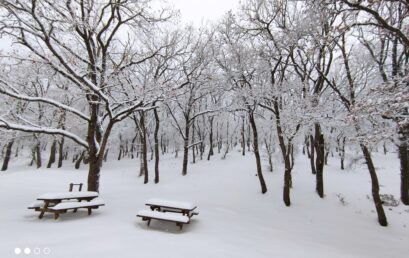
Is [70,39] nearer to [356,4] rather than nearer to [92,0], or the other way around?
[92,0]

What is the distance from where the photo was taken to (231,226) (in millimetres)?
9430

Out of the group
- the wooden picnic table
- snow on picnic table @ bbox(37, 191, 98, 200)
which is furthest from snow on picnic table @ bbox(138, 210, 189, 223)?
snow on picnic table @ bbox(37, 191, 98, 200)

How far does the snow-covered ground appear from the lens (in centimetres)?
611

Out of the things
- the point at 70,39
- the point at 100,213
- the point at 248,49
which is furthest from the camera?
the point at 248,49

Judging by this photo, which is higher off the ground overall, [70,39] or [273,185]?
[70,39]

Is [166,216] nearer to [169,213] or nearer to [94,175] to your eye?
[169,213]

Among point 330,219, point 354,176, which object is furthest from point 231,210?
point 354,176

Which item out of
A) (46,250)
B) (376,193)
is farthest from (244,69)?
(46,250)

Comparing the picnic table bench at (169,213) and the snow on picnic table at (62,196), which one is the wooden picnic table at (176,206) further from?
the snow on picnic table at (62,196)

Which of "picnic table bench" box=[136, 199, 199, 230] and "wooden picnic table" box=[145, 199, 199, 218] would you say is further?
"wooden picnic table" box=[145, 199, 199, 218]

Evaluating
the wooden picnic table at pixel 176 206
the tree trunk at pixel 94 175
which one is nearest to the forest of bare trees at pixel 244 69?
the tree trunk at pixel 94 175

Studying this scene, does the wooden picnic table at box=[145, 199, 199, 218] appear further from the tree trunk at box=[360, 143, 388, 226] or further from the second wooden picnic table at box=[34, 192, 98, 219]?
the tree trunk at box=[360, 143, 388, 226]

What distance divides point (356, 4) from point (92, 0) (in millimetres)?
10148

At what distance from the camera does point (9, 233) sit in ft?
22.4
